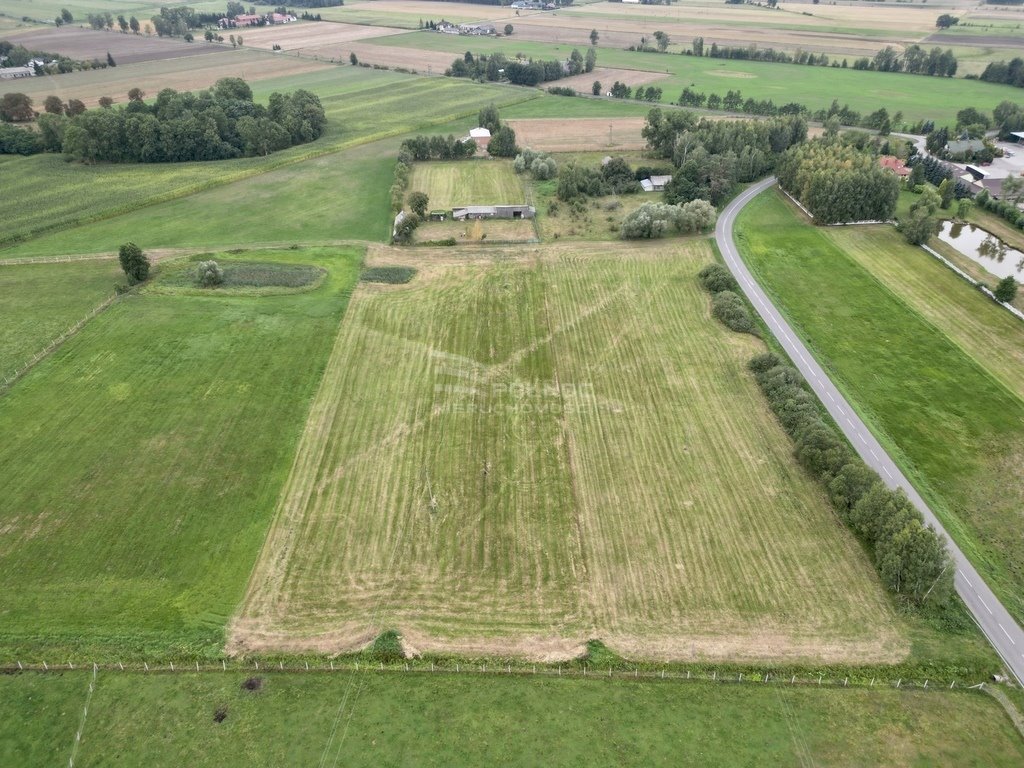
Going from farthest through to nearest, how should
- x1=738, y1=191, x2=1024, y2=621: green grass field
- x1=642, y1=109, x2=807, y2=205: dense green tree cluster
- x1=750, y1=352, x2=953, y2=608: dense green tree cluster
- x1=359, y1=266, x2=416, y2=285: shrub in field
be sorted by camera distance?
x1=642, y1=109, x2=807, y2=205: dense green tree cluster < x1=359, y1=266, x2=416, y2=285: shrub in field < x1=738, y1=191, x2=1024, y2=621: green grass field < x1=750, y1=352, x2=953, y2=608: dense green tree cluster

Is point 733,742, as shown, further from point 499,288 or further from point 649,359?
point 499,288

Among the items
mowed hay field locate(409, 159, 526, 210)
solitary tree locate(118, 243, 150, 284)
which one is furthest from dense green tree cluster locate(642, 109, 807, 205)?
solitary tree locate(118, 243, 150, 284)

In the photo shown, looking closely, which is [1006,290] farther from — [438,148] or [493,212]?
[438,148]

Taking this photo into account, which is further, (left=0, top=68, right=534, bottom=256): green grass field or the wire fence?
(left=0, top=68, right=534, bottom=256): green grass field

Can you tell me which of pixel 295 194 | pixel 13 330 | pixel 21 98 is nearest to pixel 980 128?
pixel 295 194

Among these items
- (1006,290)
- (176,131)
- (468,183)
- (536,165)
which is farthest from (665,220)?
(176,131)

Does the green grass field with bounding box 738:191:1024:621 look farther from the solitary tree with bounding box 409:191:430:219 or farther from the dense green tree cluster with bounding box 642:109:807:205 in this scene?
the solitary tree with bounding box 409:191:430:219
